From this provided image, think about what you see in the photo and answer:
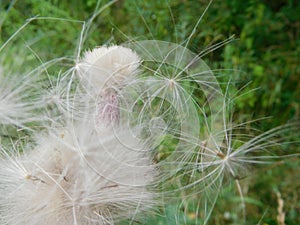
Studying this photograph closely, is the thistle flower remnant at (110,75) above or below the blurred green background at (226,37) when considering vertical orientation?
above

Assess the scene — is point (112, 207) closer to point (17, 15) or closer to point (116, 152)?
point (116, 152)

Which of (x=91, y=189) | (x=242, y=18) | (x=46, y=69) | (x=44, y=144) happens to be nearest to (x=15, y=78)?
(x=46, y=69)

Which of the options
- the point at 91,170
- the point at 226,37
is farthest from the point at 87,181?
the point at 226,37

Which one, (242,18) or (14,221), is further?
(242,18)

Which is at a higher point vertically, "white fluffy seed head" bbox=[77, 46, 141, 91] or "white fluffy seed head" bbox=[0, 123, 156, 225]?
"white fluffy seed head" bbox=[77, 46, 141, 91]

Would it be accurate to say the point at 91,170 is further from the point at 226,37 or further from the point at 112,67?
the point at 226,37
